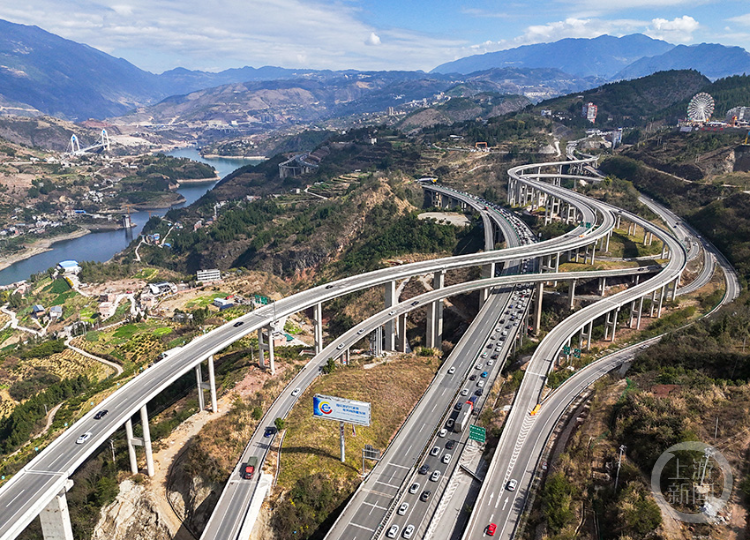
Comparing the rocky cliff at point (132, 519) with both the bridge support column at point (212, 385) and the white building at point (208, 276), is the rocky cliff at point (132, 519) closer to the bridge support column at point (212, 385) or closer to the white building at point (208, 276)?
the bridge support column at point (212, 385)

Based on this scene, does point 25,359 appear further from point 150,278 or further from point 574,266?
point 574,266

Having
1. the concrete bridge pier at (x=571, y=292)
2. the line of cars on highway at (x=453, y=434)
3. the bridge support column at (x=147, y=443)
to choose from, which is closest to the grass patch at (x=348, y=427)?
the line of cars on highway at (x=453, y=434)

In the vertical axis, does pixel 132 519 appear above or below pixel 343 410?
below

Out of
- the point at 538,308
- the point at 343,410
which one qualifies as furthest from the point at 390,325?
the point at 343,410

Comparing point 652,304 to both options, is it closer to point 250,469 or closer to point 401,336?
point 401,336

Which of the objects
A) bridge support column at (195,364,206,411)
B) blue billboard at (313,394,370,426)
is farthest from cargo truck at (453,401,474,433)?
bridge support column at (195,364,206,411)

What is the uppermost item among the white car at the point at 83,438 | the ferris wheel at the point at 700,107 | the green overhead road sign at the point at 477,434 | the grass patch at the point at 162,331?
the ferris wheel at the point at 700,107
